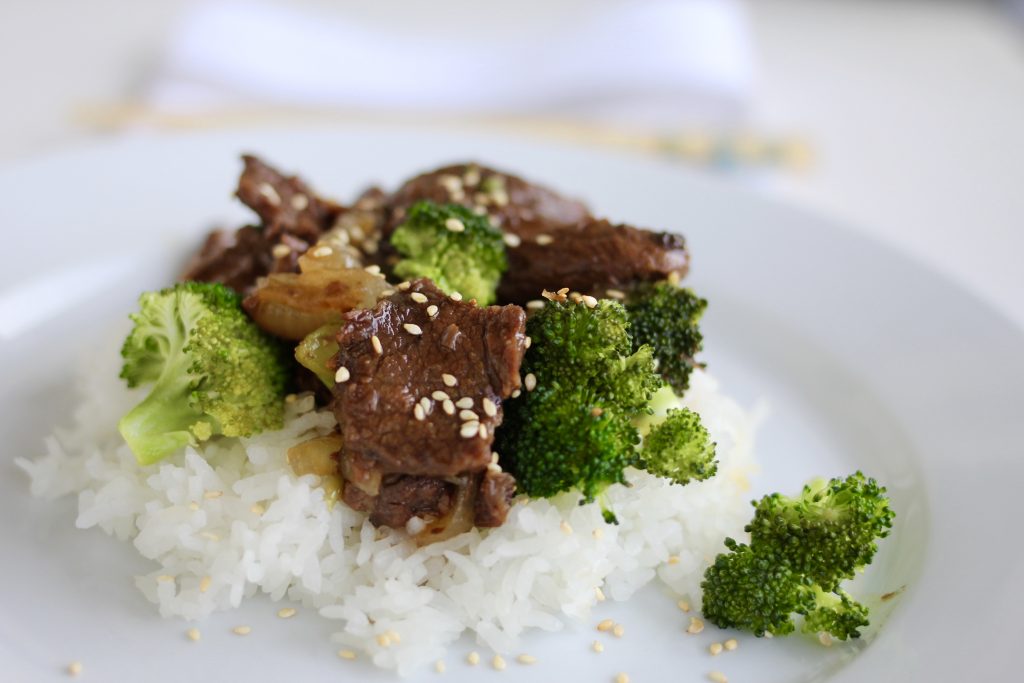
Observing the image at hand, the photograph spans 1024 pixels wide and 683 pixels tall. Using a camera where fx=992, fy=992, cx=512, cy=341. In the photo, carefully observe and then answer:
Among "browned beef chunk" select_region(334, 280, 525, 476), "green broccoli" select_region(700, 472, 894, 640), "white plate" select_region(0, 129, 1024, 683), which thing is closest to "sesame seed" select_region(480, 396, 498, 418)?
"browned beef chunk" select_region(334, 280, 525, 476)

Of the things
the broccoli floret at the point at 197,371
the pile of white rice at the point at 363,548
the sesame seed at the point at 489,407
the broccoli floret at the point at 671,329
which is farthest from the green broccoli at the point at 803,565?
the broccoli floret at the point at 197,371

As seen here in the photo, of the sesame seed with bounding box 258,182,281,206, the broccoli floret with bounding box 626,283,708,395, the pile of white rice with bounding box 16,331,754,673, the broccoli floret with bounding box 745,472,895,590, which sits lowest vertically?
the pile of white rice with bounding box 16,331,754,673

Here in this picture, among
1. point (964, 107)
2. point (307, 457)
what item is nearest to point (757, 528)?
point (307, 457)

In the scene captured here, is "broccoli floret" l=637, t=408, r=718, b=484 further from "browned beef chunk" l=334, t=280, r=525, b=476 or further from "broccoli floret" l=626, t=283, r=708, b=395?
"browned beef chunk" l=334, t=280, r=525, b=476

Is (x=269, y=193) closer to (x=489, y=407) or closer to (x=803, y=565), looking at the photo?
(x=489, y=407)

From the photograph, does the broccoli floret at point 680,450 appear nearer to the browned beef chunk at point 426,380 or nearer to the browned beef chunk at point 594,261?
the browned beef chunk at point 426,380

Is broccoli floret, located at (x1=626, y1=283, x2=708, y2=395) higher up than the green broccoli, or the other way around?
broccoli floret, located at (x1=626, y1=283, x2=708, y2=395)

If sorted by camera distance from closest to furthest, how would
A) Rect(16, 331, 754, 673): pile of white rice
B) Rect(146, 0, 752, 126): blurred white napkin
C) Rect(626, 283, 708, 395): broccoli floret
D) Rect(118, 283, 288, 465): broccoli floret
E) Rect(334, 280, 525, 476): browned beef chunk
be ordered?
Rect(334, 280, 525, 476): browned beef chunk → Rect(16, 331, 754, 673): pile of white rice → Rect(118, 283, 288, 465): broccoli floret → Rect(626, 283, 708, 395): broccoli floret → Rect(146, 0, 752, 126): blurred white napkin
